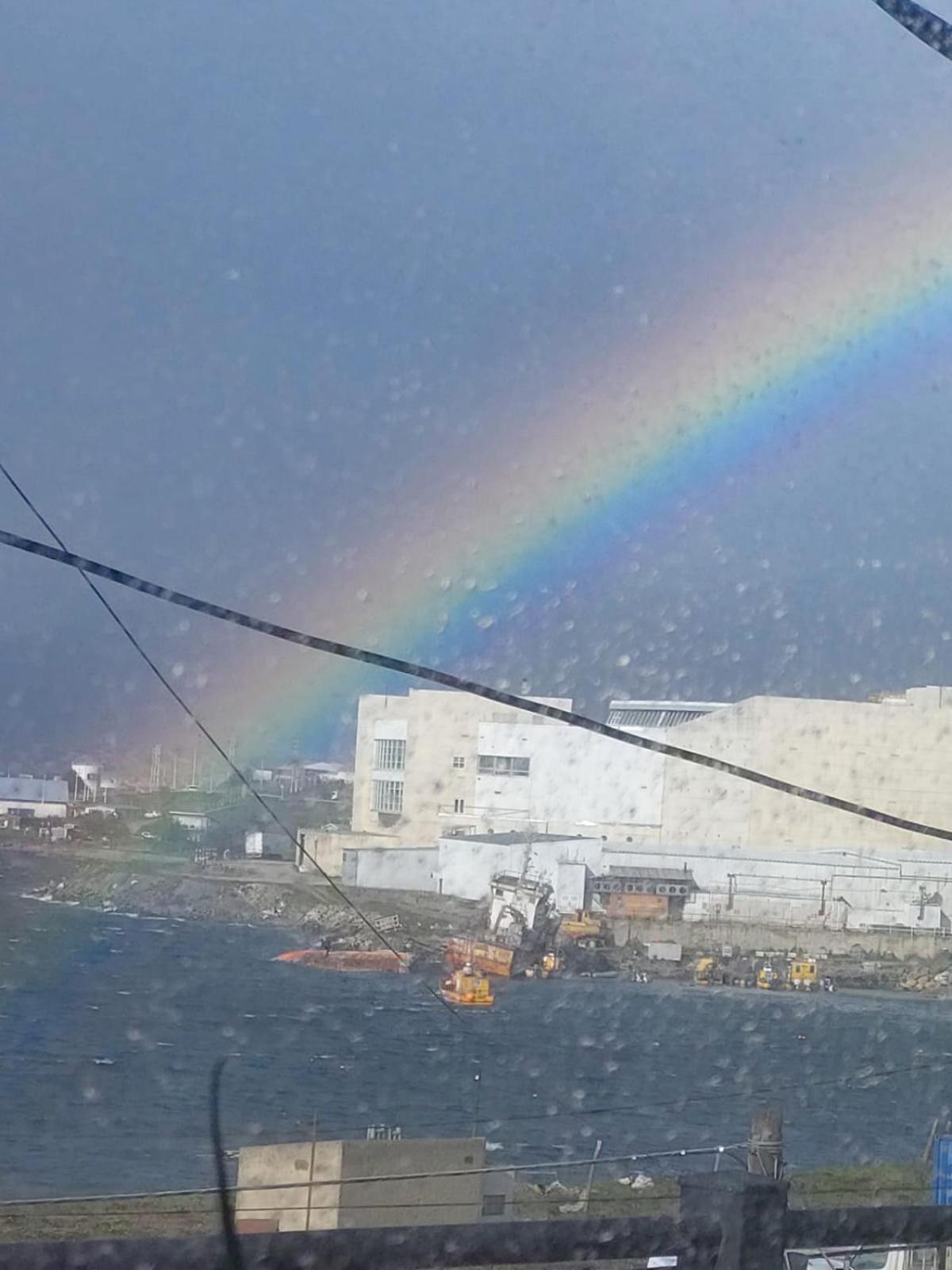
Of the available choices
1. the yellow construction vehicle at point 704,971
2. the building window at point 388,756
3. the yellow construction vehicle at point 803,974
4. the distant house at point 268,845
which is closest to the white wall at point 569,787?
the building window at point 388,756

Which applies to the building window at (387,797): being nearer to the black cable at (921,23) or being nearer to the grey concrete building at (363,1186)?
the grey concrete building at (363,1186)

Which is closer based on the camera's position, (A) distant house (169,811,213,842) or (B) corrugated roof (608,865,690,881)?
(A) distant house (169,811,213,842)

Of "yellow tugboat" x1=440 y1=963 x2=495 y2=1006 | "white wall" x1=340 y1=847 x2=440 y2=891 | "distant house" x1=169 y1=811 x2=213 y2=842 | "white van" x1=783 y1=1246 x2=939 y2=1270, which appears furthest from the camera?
"yellow tugboat" x1=440 y1=963 x2=495 y2=1006

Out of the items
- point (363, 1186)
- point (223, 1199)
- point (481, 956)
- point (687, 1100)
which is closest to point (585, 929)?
point (481, 956)

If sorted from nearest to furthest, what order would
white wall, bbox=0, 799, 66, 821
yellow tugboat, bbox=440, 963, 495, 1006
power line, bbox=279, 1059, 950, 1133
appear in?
white wall, bbox=0, 799, 66, 821, yellow tugboat, bbox=440, 963, 495, 1006, power line, bbox=279, 1059, 950, 1133

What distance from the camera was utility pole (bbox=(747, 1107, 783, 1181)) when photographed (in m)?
3.15

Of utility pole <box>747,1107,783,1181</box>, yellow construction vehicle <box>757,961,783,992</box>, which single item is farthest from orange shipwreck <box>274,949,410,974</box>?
utility pole <box>747,1107,783,1181</box>

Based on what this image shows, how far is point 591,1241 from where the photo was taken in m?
1.74

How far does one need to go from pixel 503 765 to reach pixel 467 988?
10.3 feet

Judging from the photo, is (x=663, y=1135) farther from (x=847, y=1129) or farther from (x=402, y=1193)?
(x=402, y=1193)

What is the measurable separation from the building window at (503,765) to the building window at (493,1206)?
5431 millimetres

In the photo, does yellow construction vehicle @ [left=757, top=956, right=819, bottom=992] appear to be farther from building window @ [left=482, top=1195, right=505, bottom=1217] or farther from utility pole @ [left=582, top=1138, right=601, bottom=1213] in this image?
building window @ [left=482, top=1195, right=505, bottom=1217]

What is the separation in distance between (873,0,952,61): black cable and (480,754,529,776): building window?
329 inches

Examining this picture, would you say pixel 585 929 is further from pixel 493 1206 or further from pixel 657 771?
pixel 493 1206
